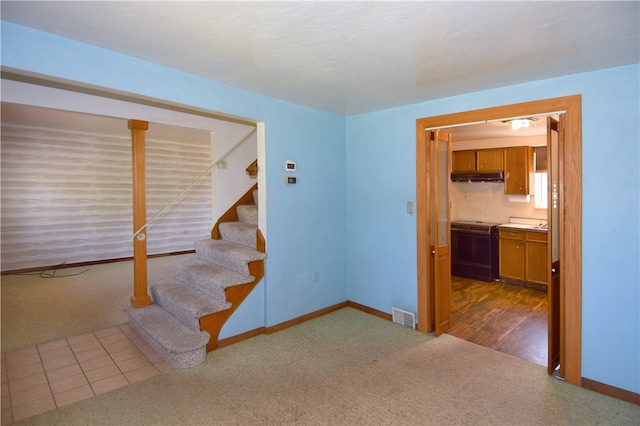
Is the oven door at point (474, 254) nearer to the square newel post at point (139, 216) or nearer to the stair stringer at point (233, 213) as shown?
the stair stringer at point (233, 213)

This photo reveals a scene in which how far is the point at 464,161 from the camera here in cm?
617

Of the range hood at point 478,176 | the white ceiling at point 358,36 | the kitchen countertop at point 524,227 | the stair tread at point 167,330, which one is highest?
the white ceiling at point 358,36

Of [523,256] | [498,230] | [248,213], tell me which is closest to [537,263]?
[523,256]

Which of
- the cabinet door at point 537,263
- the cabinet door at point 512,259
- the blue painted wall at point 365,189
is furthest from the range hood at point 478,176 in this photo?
the blue painted wall at point 365,189

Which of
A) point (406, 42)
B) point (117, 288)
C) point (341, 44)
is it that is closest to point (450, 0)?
point (406, 42)

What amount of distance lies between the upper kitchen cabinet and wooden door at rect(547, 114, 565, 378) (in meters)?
2.94

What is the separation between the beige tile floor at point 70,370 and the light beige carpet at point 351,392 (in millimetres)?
149

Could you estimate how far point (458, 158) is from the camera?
6262 mm

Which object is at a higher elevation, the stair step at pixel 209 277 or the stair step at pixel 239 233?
the stair step at pixel 239 233

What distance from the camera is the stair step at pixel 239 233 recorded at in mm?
3813

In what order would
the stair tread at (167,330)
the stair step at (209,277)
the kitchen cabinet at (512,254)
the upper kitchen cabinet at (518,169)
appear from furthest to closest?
the upper kitchen cabinet at (518,169), the kitchen cabinet at (512,254), the stair step at (209,277), the stair tread at (167,330)

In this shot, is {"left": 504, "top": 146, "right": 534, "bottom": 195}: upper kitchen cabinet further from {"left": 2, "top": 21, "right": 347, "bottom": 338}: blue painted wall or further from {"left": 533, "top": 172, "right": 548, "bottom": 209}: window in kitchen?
{"left": 2, "top": 21, "right": 347, "bottom": 338}: blue painted wall

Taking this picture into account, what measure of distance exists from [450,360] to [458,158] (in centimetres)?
423

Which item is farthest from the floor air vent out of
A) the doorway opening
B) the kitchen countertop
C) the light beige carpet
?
the kitchen countertop
